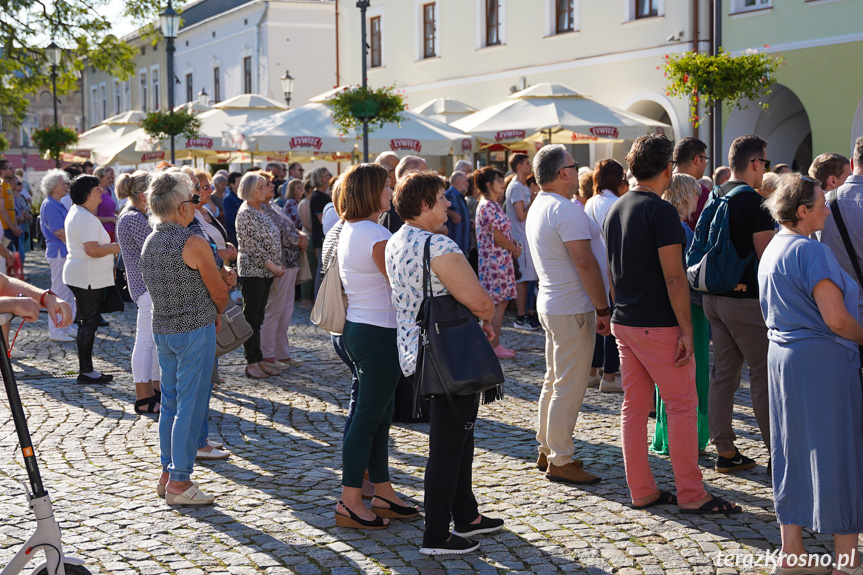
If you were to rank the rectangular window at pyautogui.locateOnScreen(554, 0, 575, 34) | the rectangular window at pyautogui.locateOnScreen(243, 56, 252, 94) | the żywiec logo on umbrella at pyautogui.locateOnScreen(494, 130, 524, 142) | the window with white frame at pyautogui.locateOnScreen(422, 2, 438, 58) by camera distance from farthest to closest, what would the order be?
the rectangular window at pyautogui.locateOnScreen(243, 56, 252, 94), the window with white frame at pyautogui.locateOnScreen(422, 2, 438, 58), the rectangular window at pyautogui.locateOnScreen(554, 0, 575, 34), the żywiec logo on umbrella at pyautogui.locateOnScreen(494, 130, 524, 142)

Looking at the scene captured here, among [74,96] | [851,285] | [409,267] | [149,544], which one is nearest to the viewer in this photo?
[851,285]

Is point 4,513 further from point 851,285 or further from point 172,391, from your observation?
point 851,285

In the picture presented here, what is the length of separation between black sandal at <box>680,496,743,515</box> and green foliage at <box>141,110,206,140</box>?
53.4 feet

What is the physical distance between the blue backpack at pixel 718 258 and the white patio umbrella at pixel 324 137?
37.6 ft

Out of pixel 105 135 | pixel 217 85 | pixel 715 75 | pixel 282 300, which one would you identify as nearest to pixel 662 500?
pixel 282 300

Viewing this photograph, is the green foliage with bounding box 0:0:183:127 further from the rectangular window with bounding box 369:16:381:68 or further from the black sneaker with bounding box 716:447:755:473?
the black sneaker with bounding box 716:447:755:473

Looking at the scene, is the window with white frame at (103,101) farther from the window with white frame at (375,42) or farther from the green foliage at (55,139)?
the window with white frame at (375,42)

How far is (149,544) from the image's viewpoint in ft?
16.7

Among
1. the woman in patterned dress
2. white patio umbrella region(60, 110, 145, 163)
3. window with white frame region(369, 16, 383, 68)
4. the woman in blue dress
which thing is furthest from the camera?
window with white frame region(369, 16, 383, 68)

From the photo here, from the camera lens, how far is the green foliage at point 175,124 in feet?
65.5

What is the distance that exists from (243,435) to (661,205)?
365 centimetres

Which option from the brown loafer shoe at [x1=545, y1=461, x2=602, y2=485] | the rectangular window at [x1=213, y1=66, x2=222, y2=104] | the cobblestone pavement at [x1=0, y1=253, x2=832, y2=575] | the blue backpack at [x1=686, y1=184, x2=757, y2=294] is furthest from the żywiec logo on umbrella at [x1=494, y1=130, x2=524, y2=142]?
the rectangular window at [x1=213, y1=66, x2=222, y2=104]

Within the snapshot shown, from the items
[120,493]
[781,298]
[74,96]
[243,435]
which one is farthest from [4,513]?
[74,96]

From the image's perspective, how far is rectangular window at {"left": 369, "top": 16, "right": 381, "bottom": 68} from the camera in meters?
32.0
